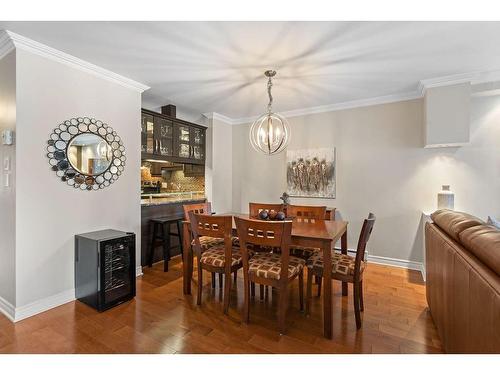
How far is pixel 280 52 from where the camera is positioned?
2279mm

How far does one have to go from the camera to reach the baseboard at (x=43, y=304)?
2061 mm

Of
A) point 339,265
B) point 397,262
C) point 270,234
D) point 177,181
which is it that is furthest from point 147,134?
point 397,262

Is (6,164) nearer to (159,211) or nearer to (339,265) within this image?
(159,211)

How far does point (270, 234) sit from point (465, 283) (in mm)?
1125

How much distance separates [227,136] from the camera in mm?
4730

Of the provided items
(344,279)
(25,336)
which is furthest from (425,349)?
(25,336)

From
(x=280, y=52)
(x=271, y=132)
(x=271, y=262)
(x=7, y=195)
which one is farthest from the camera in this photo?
(x=271, y=132)

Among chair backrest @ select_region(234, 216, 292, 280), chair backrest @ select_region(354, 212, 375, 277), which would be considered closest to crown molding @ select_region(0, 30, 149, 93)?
chair backrest @ select_region(234, 216, 292, 280)

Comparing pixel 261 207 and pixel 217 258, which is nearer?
pixel 217 258

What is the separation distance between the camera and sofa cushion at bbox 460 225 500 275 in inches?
42.7

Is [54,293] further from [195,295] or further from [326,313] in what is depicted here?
[326,313]

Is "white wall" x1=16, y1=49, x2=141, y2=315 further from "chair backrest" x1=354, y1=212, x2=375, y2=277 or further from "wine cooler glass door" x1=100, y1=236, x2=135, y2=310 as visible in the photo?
"chair backrest" x1=354, y1=212, x2=375, y2=277

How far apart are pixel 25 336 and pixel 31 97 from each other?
1931 millimetres

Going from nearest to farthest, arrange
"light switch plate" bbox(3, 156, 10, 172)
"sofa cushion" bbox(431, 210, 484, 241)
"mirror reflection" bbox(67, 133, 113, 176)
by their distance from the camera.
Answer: "sofa cushion" bbox(431, 210, 484, 241), "light switch plate" bbox(3, 156, 10, 172), "mirror reflection" bbox(67, 133, 113, 176)
